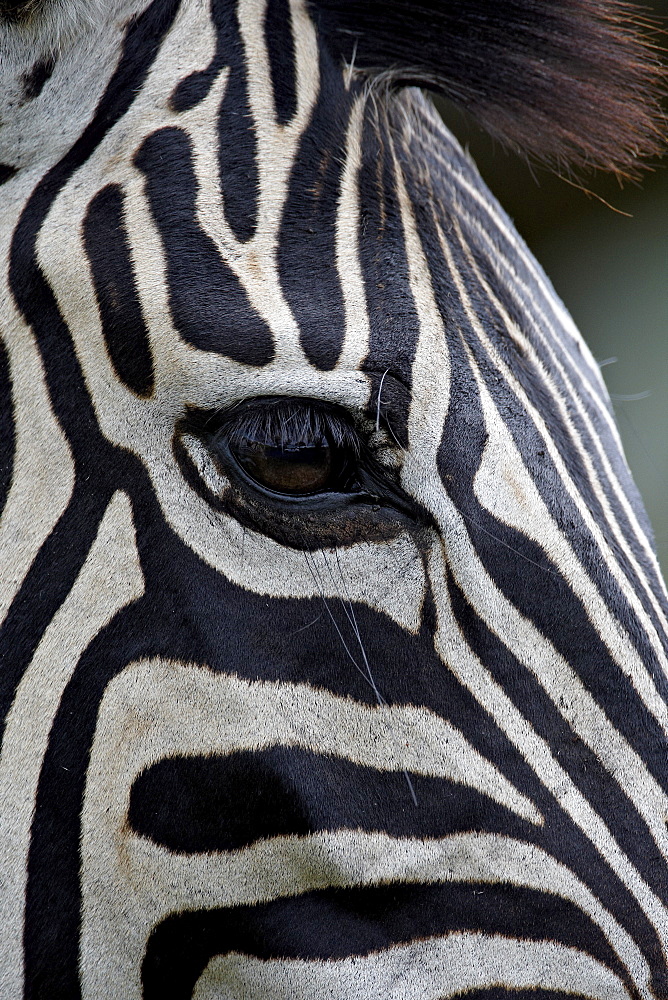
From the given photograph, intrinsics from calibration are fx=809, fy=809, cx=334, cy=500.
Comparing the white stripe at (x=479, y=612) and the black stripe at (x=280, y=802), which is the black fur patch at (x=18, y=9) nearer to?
the white stripe at (x=479, y=612)

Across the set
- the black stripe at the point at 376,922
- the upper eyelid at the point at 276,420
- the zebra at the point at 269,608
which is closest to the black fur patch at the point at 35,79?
the zebra at the point at 269,608

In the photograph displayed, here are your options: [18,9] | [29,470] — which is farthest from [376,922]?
[18,9]

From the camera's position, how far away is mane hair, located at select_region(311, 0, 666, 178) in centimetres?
147

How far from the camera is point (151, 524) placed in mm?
1195

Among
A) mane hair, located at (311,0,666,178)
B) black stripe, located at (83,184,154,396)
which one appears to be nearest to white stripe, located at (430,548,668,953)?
black stripe, located at (83,184,154,396)

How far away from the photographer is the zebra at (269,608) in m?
1.16

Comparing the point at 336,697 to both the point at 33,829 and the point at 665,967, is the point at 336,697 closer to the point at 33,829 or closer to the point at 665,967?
the point at 33,829

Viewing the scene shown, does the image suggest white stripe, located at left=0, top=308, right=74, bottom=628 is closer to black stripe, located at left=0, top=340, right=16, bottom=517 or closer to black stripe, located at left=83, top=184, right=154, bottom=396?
black stripe, located at left=0, top=340, right=16, bottom=517

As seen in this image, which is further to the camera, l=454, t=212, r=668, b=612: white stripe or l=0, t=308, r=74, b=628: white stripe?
l=454, t=212, r=668, b=612: white stripe

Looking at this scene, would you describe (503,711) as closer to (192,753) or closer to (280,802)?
(280,802)

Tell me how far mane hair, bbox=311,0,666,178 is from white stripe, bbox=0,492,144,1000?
96 centimetres

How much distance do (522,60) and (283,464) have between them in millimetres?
924

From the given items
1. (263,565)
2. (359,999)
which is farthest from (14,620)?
(359,999)

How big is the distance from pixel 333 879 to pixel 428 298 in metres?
0.89
